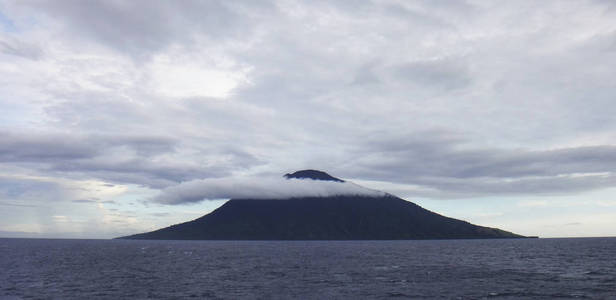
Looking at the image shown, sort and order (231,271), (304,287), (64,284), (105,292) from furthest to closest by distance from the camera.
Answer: (231,271) → (64,284) → (304,287) → (105,292)

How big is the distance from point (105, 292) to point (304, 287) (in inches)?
1439

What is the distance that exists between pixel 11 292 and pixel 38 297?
30.5 feet

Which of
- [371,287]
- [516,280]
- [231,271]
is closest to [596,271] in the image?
[516,280]

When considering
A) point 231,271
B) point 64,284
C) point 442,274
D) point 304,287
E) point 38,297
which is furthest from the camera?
point 231,271

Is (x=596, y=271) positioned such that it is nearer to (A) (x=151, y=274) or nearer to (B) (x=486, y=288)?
(B) (x=486, y=288)

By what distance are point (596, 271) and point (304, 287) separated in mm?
80357

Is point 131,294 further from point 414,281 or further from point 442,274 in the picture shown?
point 442,274

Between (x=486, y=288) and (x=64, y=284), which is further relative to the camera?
(x=64, y=284)

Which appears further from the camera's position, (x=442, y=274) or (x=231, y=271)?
(x=231, y=271)

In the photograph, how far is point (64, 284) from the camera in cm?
9706

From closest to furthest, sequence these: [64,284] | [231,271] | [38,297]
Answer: [38,297] → [64,284] → [231,271]

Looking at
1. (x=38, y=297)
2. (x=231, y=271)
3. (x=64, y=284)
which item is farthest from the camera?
(x=231, y=271)

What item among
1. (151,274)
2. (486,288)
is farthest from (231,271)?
(486,288)

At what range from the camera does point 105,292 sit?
85.4m
